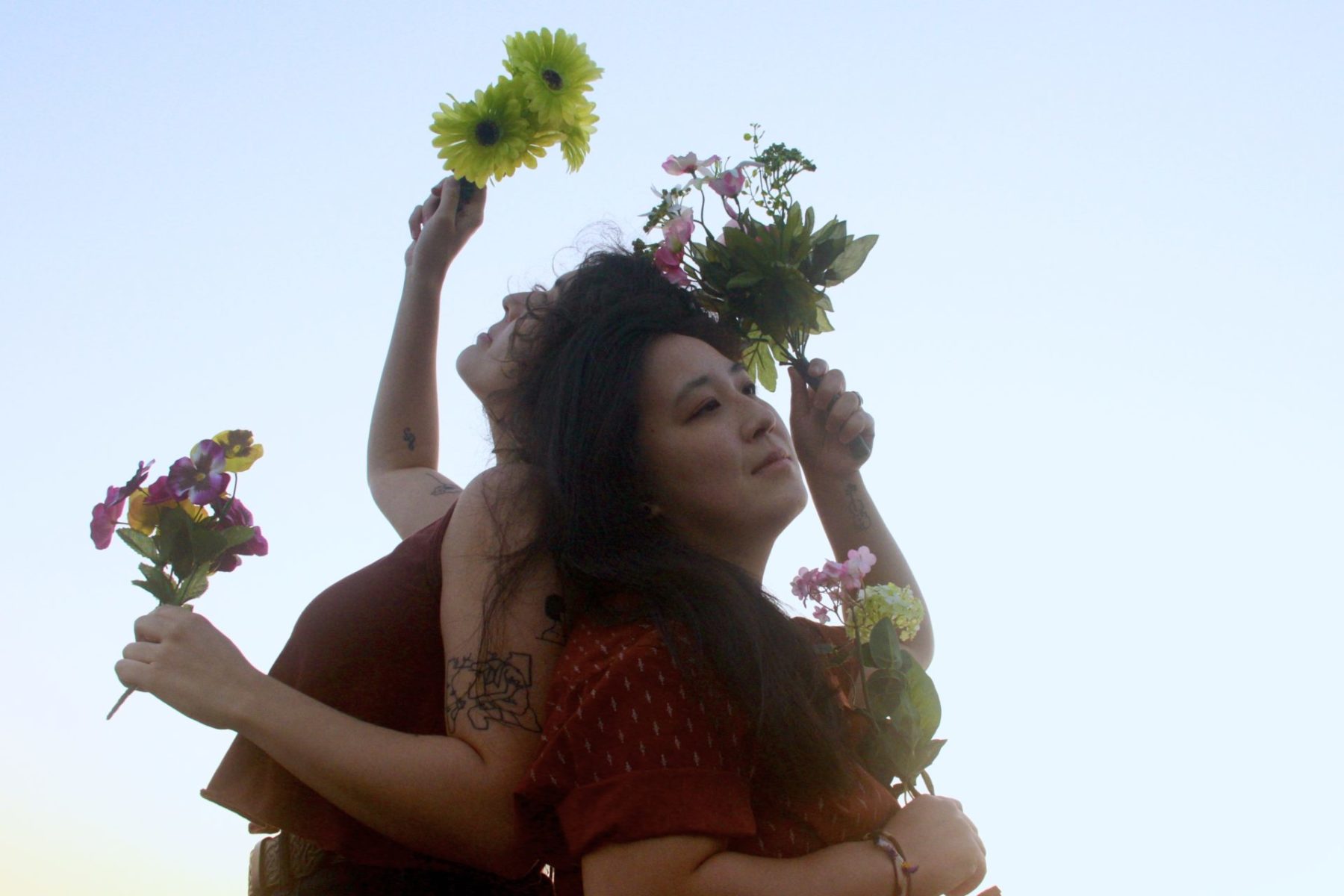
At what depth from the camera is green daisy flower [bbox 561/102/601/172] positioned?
435 cm

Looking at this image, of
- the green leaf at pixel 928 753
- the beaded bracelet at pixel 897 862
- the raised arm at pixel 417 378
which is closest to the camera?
the beaded bracelet at pixel 897 862

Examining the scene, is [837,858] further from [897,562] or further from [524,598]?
[897,562]

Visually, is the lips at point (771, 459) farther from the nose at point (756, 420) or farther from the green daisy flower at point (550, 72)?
the green daisy flower at point (550, 72)

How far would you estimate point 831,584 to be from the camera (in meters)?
3.17

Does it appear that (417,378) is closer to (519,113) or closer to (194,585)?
(519,113)

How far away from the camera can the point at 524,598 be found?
288 cm

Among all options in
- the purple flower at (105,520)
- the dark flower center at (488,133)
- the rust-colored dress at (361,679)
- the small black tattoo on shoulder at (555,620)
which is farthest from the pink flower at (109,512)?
the dark flower center at (488,133)

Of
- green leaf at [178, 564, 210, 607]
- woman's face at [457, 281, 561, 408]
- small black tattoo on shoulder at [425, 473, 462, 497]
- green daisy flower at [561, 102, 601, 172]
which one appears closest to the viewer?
green leaf at [178, 564, 210, 607]

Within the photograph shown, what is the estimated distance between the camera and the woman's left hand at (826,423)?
385 centimetres

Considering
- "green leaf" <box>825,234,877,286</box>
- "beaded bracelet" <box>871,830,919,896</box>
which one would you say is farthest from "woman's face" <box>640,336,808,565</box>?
"beaded bracelet" <box>871,830,919,896</box>

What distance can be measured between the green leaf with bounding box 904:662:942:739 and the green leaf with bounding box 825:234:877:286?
141 cm

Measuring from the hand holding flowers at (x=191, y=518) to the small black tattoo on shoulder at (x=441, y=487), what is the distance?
85 centimetres

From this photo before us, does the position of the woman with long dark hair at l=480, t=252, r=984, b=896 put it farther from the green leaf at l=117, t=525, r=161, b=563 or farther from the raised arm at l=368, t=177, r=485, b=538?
the green leaf at l=117, t=525, r=161, b=563

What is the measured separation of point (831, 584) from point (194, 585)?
5.25ft
